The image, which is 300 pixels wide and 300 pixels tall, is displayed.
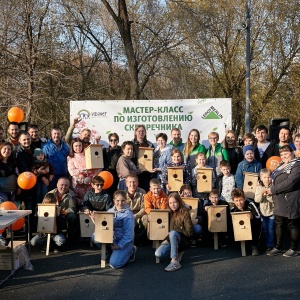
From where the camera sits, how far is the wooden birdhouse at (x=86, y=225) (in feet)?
22.7

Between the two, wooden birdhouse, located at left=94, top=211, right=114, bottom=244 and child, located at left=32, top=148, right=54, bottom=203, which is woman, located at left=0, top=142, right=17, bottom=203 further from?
wooden birdhouse, located at left=94, top=211, right=114, bottom=244

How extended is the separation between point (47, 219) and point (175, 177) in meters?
2.19

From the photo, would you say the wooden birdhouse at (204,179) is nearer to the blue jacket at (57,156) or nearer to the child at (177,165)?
the child at (177,165)

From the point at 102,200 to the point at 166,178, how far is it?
4.24ft

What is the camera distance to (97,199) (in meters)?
7.16

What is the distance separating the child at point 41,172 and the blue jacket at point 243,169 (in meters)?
3.12

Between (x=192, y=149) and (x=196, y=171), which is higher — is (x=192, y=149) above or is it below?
above

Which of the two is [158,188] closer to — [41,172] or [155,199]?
[155,199]

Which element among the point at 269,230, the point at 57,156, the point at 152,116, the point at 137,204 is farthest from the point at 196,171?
the point at 152,116

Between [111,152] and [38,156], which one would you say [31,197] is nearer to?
[38,156]

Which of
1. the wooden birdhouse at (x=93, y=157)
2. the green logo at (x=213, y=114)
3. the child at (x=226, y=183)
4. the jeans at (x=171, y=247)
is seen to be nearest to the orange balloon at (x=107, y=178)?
the wooden birdhouse at (x=93, y=157)

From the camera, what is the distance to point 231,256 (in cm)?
668

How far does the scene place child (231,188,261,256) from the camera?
683 cm

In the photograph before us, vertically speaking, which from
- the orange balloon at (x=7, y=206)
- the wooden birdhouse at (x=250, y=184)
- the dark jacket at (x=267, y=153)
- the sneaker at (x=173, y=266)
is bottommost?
the sneaker at (x=173, y=266)
